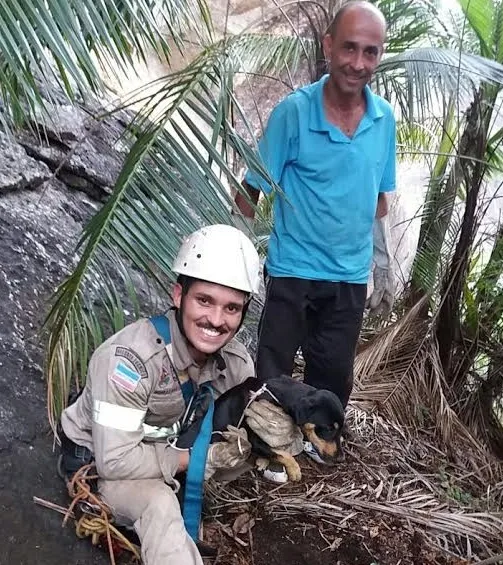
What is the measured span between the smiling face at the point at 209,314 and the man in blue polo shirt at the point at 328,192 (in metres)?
0.47

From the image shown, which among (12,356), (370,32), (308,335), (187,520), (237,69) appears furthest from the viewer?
(308,335)

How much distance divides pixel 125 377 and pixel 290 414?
0.45m

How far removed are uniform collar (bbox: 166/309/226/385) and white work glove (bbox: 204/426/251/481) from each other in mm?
173

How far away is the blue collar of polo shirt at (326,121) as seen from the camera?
238 centimetres

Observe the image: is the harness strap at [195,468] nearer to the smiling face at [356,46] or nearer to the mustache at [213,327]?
the mustache at [213,327]

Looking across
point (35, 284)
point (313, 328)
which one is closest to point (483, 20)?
point (313, 328)

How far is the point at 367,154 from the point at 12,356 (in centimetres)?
136

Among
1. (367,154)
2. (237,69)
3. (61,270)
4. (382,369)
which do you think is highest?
(237,69)

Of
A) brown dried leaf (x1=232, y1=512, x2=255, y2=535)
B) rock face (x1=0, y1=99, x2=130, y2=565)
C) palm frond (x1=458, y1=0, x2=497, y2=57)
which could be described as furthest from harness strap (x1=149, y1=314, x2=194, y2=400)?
palm frond (x1=458, y1=0, x2=497, y2=57)

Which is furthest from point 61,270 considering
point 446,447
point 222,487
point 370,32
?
point 446,447

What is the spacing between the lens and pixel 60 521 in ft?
6.57

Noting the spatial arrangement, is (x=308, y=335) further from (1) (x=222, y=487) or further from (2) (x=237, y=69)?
(2) (x=237, y=69)

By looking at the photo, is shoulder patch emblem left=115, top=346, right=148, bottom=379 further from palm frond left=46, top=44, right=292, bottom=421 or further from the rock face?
the rock face

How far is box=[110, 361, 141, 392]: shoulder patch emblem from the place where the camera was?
1821 millimetres
